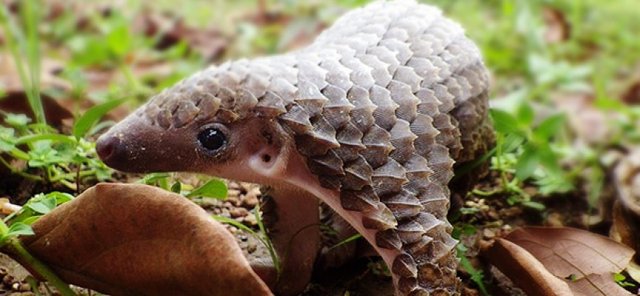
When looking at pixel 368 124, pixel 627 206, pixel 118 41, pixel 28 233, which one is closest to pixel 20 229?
pixel 28 233

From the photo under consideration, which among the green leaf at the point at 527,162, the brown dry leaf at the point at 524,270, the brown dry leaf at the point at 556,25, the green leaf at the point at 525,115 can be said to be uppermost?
the green leaf at the point at 525,115

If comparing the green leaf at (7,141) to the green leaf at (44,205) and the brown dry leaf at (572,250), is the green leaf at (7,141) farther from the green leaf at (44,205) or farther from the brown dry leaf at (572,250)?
the brown dry leaf at (572,250)

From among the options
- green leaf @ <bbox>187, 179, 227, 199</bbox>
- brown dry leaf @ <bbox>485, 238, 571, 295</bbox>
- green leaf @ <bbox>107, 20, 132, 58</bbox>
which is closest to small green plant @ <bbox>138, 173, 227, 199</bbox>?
green leaf @ <bbox>187, 179, 227, 199</bbox>

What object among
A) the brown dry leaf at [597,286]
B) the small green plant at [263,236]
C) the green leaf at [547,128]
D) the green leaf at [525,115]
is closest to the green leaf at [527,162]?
the green leaf at [547,128]

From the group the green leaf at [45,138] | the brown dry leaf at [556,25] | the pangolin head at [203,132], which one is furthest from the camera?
the brown dry leaf at [556,25]

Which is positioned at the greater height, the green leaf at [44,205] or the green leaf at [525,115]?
the green leaf at [44,205]

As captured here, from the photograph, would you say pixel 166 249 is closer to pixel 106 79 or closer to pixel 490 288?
pixel 490 288
